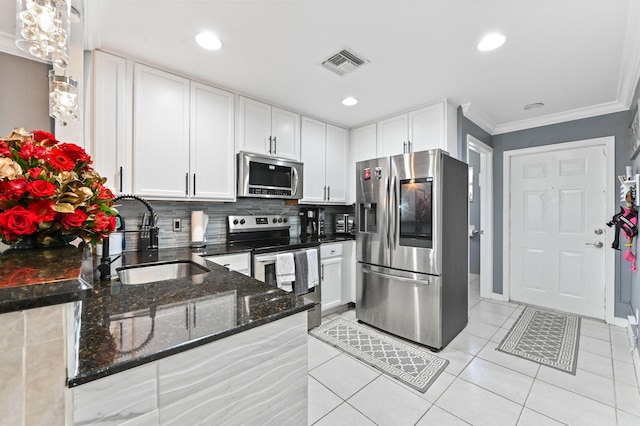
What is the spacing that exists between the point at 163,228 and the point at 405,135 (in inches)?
103

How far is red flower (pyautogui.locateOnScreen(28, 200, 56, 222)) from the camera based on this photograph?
828mm

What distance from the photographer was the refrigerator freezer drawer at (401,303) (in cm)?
243

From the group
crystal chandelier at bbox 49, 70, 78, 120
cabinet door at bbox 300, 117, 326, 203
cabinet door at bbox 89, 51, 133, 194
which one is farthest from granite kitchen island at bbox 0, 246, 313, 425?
cabinet door at bbox 300, 117, 326, 203

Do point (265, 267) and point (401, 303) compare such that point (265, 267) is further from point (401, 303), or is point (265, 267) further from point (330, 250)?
point (401, 303)

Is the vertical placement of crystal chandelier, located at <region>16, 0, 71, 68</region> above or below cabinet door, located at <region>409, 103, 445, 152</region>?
below

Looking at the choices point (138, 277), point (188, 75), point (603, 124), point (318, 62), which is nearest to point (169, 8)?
point (188, 75)

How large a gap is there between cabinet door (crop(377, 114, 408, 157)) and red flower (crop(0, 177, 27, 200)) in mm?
2954

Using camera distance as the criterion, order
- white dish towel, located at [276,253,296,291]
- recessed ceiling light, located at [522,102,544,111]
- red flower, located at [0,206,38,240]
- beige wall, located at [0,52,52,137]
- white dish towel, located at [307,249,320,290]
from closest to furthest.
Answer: red flower, located at [0,206,38,240]
beige wall, located at [0,52,52,137]
white dish towel, located at [276,253,296,291]
white dish towel, located at [307,249,320,290]
recessed ceiling light, located at [522,102,544,111]

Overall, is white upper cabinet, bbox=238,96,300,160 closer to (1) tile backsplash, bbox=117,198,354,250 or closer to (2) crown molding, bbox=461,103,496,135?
(1) tile backsplash, bbox=117,198,354,250

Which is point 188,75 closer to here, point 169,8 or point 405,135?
point 169,8

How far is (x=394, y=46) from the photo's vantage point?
1.92m

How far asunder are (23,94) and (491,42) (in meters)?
3.12

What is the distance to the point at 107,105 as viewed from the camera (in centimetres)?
201

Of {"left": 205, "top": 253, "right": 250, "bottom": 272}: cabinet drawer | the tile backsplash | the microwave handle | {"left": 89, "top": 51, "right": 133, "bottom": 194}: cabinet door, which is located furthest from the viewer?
the microwave handle
